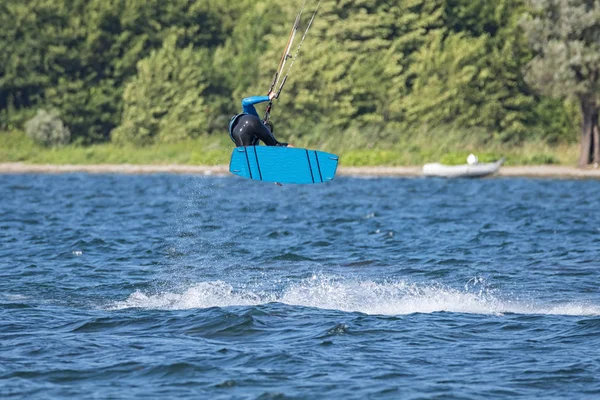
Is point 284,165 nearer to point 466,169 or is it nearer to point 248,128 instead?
point 248,128

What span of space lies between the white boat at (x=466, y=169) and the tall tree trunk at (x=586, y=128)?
4.09m

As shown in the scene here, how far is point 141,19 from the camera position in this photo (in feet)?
235

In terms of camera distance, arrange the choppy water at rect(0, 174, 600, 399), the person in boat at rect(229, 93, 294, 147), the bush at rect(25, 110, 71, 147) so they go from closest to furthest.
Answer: the choppy water at rect(0, 174, 600, 399) < the person in boat at rect(229, 93, 294, 147) < the bush at rect(25, 110, 71, 147)

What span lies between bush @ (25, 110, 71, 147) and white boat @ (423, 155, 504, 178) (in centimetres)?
2379

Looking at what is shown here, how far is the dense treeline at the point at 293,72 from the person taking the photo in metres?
64.4

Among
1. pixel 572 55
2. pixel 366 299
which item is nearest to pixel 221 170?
pixel 572 55

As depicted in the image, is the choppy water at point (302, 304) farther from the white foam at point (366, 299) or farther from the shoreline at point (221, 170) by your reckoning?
the shoreline at point (221, 170)

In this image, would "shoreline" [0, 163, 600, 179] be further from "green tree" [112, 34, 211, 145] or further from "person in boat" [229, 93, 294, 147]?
"person in boat" [229, 93, 294, 147]

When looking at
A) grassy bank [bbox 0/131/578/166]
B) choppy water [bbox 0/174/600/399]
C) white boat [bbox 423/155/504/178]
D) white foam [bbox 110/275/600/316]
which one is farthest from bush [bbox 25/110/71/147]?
white foam [bbox 110/275/600/316]

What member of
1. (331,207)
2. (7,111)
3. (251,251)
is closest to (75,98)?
(7,111)

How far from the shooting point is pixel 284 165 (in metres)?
19.0

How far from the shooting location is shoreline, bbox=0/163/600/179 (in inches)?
2064

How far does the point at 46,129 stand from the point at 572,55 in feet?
101

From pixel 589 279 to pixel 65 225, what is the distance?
54.1 ft
